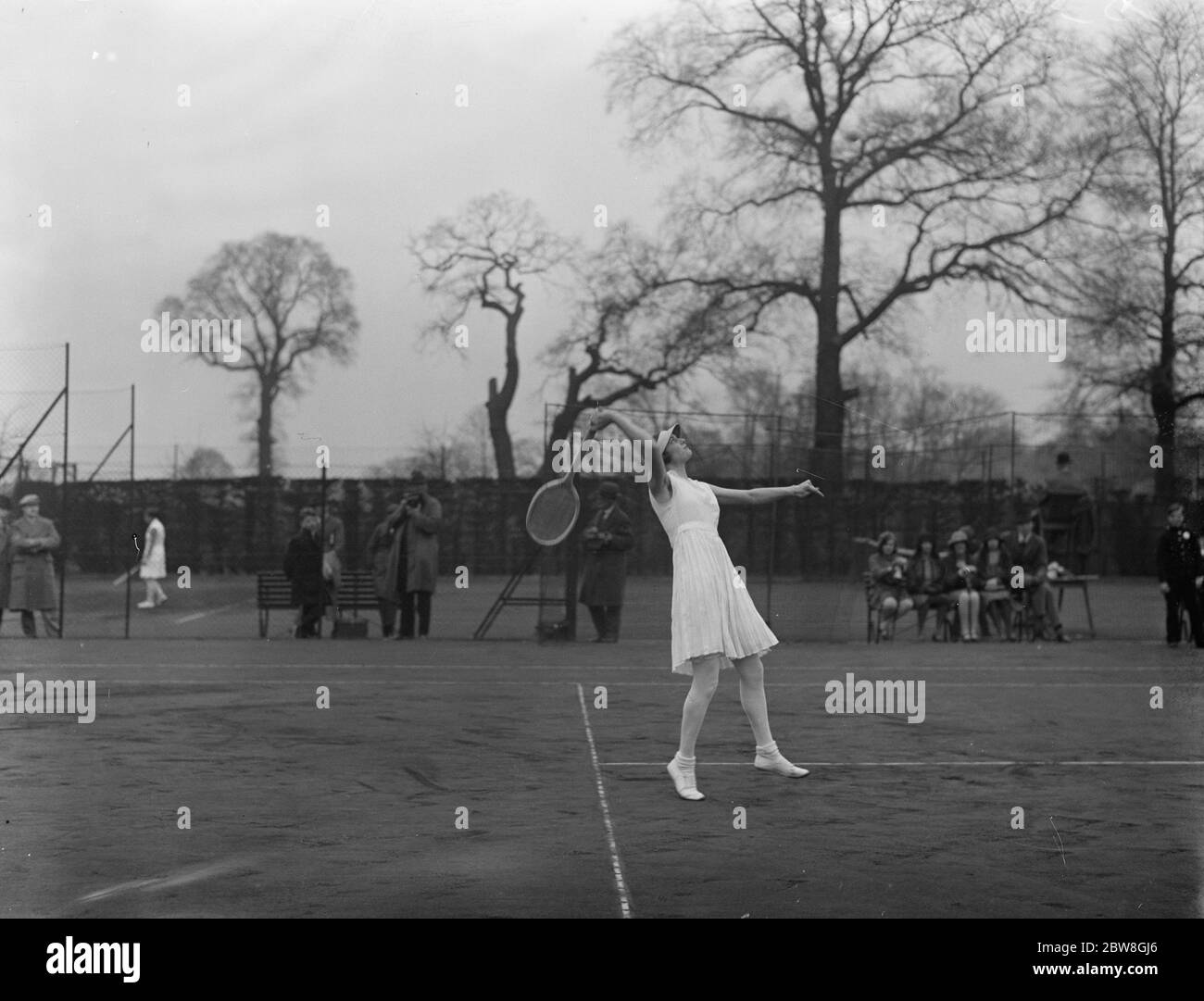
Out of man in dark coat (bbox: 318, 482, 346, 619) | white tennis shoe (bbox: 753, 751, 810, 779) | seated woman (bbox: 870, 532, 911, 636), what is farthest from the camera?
man in dark coat (bbox: 318, 482, 346, 619)

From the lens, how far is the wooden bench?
823 inches

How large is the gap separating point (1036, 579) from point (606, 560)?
5253 mm

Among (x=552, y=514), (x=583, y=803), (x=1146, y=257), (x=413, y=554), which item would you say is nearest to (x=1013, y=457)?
(x=1146, y=257)

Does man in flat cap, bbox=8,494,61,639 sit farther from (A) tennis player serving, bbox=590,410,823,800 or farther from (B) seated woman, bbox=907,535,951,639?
(A) tennis player serving, bbox=590,410,823,800

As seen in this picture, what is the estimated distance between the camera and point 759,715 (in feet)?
29.9

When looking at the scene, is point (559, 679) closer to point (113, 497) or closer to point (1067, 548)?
point (1067, 548)

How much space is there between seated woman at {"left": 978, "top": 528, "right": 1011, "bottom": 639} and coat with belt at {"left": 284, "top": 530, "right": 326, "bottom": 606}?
318 inches

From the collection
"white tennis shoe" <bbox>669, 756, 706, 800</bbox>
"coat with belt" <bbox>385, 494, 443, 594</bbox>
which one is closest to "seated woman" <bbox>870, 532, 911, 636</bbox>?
"coat with belt" <bbox>385, 494, 443, 594</bbox>

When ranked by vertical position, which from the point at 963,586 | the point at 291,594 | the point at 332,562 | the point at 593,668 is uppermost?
the point at 332,562

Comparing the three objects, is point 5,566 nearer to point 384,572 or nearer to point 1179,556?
point 384,572

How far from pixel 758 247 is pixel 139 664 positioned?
15.7 meters
